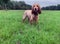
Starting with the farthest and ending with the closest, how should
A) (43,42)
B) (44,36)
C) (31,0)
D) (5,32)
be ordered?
(31,0), (5,32), (44,36), (43,42)

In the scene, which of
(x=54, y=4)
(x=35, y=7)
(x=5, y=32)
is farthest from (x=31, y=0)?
(x=5, y=32)

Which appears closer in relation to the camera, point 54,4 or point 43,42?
point 43,42

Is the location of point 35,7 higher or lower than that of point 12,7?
higher

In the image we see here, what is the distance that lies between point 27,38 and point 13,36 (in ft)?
1.42

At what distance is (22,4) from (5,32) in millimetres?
14271

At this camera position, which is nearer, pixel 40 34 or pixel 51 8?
pixel 40 34

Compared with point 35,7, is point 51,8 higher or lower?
lower

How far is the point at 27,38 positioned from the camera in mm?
5086

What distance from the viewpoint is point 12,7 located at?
20312mm

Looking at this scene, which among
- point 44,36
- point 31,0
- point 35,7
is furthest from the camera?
point 31,0

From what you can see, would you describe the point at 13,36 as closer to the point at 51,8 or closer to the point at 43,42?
the point at 43,42

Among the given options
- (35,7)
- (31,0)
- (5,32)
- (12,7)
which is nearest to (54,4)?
(31,0)

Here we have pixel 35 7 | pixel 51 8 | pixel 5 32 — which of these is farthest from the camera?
pixel 51 8

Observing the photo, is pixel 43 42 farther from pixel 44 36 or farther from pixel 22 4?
pixel 22 4
